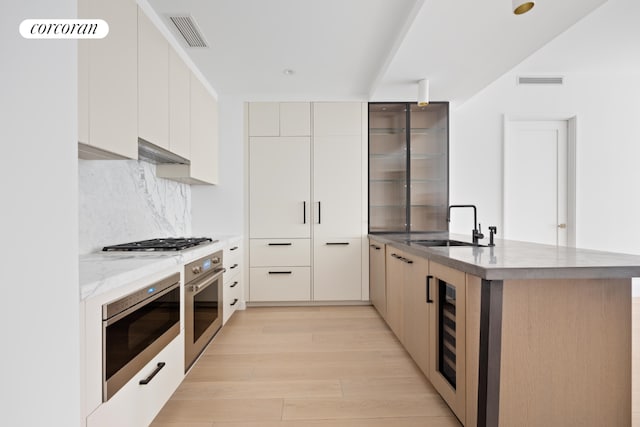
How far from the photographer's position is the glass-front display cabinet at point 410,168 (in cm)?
380

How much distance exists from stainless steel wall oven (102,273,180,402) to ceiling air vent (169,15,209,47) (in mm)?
1767

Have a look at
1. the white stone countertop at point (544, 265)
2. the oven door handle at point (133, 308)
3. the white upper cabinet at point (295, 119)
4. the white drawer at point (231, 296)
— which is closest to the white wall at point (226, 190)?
the white upper cabinet at point (295, 119)

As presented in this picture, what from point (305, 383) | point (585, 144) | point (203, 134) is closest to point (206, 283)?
point (305, 383)

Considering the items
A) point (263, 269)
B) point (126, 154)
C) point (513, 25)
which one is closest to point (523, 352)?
point (513, 25)

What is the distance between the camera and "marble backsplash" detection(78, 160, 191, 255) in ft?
6.51

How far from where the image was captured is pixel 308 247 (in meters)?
3.73

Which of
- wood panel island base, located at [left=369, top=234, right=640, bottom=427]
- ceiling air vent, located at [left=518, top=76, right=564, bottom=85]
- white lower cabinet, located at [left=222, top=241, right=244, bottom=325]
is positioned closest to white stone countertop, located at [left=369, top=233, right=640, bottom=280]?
wood panel island base, located at [left=369, top=234, right=640, bottom=427]

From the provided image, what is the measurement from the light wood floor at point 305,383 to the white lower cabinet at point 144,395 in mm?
192

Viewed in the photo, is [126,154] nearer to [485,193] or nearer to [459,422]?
[459,422]

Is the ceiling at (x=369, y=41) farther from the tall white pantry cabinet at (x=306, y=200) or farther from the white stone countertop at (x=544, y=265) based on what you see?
the white stone countertop at (x=544, y=265)

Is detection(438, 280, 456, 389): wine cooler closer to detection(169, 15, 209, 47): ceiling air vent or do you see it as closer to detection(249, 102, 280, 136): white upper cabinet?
detection(169, 15, 209, 47): ceiling air vent

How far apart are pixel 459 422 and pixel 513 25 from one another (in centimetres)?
243

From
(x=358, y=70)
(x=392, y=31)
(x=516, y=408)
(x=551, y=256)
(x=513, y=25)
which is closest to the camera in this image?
(x=516, y=408)

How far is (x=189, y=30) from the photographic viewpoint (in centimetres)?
243
